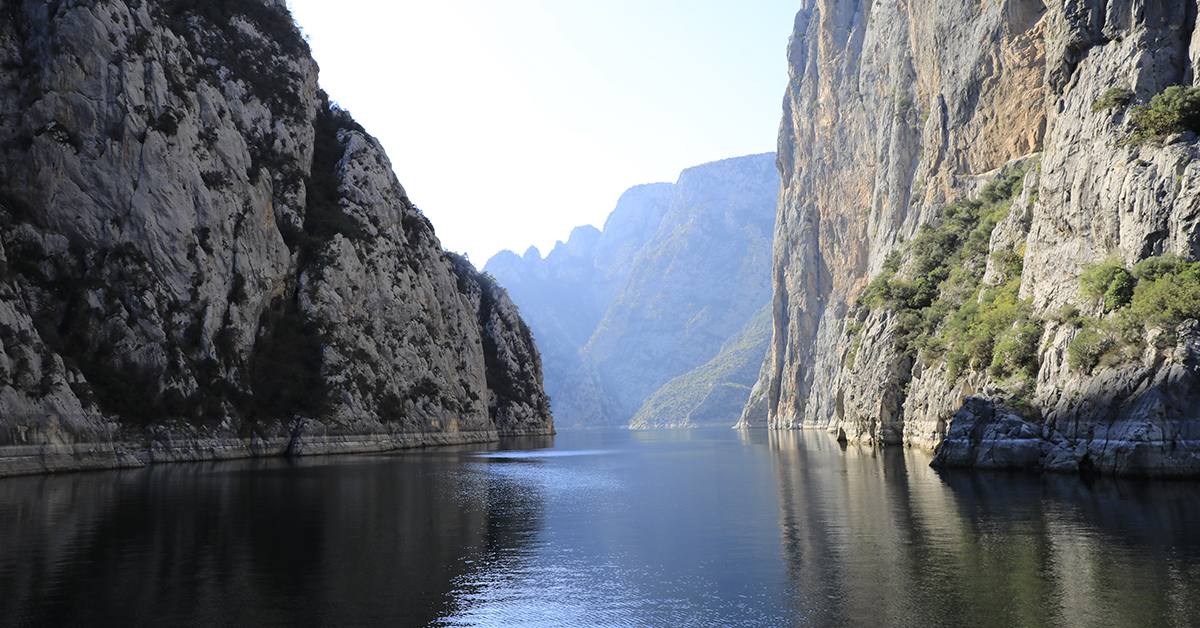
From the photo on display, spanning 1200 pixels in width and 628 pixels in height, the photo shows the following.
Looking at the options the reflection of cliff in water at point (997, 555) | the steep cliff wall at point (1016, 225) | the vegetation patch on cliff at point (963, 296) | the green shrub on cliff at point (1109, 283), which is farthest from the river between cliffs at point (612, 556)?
the vegetation patch on cliff at point (963, 296)

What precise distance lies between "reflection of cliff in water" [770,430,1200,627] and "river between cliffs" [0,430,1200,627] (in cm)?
6

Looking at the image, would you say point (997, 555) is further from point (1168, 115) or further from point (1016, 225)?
point (1016, 225)

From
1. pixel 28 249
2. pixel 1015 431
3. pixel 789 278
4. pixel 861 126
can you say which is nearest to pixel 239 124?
pixel 28 249

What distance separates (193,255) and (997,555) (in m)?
54.9

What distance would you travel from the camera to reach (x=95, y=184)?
49344mm

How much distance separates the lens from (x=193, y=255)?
55062 mm

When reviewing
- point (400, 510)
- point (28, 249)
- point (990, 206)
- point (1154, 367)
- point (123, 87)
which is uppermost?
point (123, 87)

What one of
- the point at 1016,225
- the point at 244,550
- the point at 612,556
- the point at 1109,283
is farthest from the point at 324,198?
the point at 612,556

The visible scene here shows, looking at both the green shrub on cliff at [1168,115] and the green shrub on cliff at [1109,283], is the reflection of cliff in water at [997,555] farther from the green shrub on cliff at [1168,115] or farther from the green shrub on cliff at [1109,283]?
the green shrub on cliff at [1168,115]

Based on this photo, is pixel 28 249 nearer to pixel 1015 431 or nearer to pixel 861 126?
pixel 1015 431

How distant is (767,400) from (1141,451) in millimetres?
156753

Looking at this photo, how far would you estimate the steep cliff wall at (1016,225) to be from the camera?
2886 centimetres

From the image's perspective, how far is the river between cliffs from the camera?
11031 millimetres

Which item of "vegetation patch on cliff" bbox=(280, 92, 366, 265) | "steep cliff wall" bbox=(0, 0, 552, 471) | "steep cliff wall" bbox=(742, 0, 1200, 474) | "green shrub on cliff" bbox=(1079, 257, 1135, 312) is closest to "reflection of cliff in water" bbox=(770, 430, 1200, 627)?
"steep cliff wall" bbox=(742, 0, 1200, 474)
